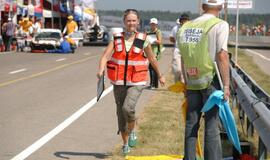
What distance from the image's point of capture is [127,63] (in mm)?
7977

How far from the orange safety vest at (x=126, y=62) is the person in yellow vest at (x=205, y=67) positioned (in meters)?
1.38

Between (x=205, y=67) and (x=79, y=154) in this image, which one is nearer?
(x=205, y=67)

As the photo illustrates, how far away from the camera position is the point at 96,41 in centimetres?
5725

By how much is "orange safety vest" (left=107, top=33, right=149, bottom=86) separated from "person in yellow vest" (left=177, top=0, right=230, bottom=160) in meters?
1.38

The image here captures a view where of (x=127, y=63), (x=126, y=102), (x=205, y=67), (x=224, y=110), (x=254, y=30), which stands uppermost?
(x=205, y=67)

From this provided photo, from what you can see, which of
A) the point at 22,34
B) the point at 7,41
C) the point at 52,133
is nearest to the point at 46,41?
the point at 22,34

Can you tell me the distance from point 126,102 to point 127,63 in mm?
490

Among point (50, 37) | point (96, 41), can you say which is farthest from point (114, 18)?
point (50, 37)

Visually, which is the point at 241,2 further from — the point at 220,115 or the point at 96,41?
the point at 96,41

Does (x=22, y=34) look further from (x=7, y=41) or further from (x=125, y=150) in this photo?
(x=125, y=150)

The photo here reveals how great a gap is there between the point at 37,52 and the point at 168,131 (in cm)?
2596

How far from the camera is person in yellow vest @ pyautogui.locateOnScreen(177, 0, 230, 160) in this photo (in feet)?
20.8

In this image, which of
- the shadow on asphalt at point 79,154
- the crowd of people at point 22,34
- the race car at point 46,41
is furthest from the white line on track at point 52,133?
the race car at point 46,41

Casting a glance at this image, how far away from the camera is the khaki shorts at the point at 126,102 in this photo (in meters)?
7.92
